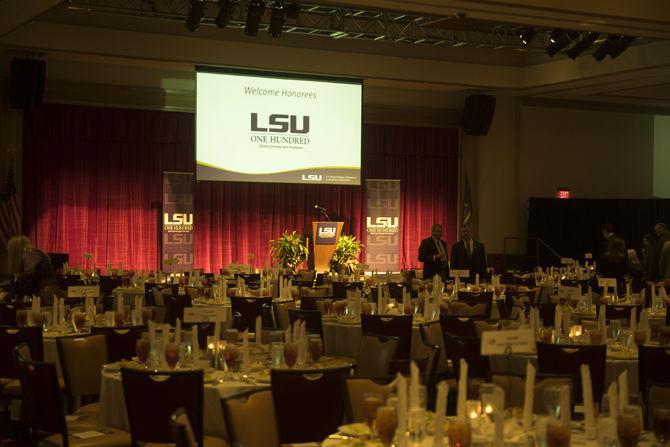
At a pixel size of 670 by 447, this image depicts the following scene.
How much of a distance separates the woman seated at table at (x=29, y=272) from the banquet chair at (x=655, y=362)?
235 inches

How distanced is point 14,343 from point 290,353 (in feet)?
7.34

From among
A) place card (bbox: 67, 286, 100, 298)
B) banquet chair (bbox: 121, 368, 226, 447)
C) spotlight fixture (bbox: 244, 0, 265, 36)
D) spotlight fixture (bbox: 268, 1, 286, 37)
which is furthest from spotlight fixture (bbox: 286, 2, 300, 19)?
banquet chair (bbox: 121, 368, 226, 447)

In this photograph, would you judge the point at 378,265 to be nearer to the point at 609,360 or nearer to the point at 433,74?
the point at 433,74

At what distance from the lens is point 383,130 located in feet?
64.9

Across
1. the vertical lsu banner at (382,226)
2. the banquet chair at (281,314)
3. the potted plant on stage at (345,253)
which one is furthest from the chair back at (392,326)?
the vertical lsu banner at (382,226)

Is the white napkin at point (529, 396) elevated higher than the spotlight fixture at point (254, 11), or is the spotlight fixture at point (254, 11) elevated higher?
the spotlight fixture at point (254, 11)

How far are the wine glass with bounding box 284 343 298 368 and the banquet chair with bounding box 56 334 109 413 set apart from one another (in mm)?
1344

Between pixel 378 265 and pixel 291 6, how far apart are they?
719 cm

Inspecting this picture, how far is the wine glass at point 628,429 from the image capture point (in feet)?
11.5

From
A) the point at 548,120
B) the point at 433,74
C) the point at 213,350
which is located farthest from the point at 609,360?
the point at 548,120

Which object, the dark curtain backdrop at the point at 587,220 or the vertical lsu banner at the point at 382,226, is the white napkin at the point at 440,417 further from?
the dark curtain backdrop at the point at 587,220

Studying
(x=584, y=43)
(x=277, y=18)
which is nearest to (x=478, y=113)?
(x=584, y=43)

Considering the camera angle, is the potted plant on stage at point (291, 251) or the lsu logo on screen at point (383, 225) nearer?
the potted plant on stage at point (291, 251)

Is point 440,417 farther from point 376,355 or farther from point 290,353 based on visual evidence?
point 376,355
